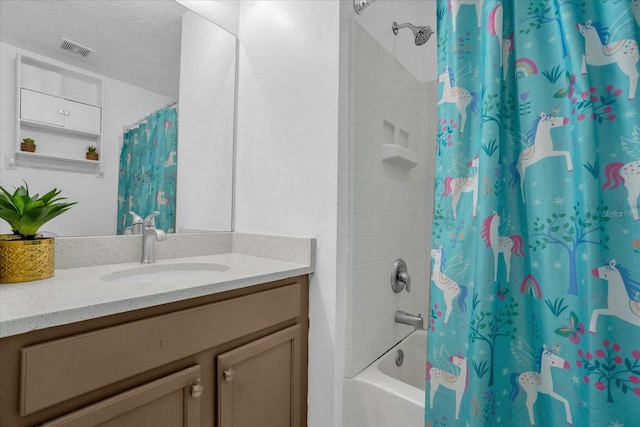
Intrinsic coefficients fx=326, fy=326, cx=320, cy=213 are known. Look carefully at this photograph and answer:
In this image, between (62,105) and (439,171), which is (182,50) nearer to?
(62,105)

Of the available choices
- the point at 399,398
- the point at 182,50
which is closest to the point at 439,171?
the point at 399,398

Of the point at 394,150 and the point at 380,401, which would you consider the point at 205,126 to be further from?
the point at 380,401

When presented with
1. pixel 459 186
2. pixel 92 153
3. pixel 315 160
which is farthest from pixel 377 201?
→ pixel 92 153

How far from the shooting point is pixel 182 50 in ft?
4.99

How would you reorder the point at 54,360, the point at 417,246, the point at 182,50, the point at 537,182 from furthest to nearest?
the point at 417,246, the point at 182,50, the point at 537,182, the point at 54,360

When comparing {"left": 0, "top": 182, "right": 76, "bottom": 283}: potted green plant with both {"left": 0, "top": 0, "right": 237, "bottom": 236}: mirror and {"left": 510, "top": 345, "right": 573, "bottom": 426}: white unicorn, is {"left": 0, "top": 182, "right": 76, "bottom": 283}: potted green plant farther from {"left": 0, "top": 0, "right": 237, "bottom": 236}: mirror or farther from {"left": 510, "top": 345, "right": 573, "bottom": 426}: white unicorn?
{"left": 510, "top": 345, "right": 573, "bottom": 426}: white unicorn

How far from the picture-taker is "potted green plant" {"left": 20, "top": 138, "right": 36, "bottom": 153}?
1.07 meters

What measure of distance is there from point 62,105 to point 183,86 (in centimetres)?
50

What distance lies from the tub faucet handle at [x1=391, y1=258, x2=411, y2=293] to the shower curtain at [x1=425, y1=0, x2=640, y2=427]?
0.56m

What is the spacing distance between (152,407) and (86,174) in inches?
33.9

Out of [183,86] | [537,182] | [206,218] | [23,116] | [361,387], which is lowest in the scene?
[361,387]

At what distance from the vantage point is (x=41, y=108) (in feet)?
3.67

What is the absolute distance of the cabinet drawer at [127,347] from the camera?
0.67 meters

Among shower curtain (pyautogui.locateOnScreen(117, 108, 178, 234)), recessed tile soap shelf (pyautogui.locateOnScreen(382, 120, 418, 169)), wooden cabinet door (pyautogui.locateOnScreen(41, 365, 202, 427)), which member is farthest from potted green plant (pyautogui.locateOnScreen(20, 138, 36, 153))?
recessed tile soap shelf (pyautogui.locateOnScreen(382, 120, 418, 169))
